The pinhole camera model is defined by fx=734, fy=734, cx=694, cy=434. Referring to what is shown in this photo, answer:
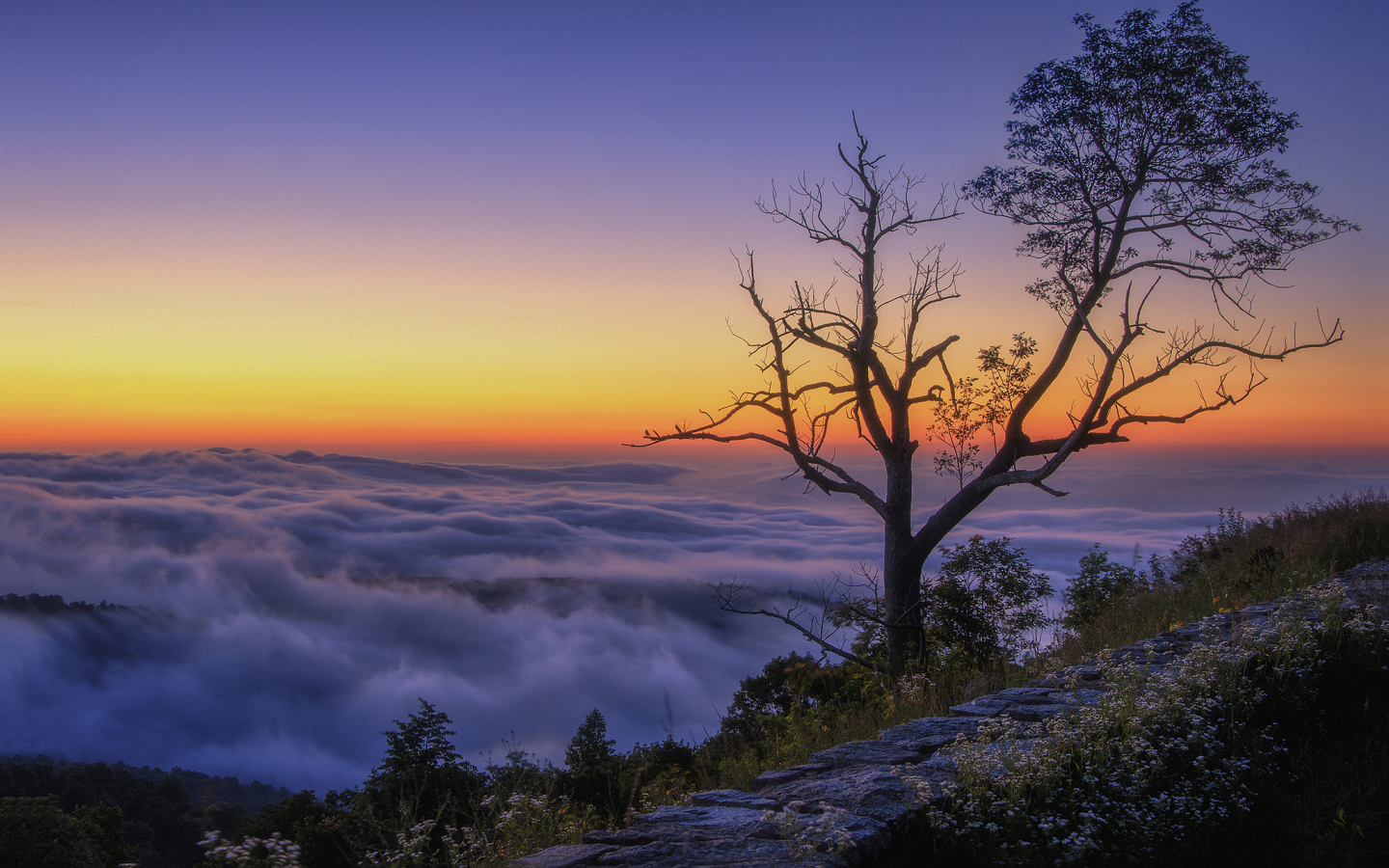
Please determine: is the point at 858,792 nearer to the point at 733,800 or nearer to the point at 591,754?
the point at 733,800

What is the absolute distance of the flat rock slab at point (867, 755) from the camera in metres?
4.17

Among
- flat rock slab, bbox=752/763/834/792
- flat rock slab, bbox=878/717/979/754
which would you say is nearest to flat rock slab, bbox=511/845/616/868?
flat rock slab, bbox=752/763/834/792

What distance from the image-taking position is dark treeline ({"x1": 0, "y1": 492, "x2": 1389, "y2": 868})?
4.17 m

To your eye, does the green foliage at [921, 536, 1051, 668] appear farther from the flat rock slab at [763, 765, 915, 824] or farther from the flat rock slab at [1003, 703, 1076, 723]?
the flat rock slab at [763, 765, 915, 824]

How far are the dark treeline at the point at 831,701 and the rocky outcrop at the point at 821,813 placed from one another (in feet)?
2.36

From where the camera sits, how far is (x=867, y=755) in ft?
14.1

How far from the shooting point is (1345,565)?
9.87 m

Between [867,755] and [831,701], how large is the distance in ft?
15.5

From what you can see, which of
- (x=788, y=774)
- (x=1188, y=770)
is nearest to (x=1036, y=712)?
(x=1188, y=770)

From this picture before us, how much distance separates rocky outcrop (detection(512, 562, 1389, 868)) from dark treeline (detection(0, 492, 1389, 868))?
2.36 feet

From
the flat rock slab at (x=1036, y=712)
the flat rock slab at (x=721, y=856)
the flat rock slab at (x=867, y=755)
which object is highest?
the flat rock slab at (x=721, y=856)

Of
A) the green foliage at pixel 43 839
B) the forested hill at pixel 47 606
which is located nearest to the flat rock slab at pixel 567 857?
the green foliage at pixel 43 839

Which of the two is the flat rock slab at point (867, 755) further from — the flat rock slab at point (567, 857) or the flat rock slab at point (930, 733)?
the flat rock slab at point (567, 857)

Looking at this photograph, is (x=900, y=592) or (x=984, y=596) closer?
(x=900, y=592)
